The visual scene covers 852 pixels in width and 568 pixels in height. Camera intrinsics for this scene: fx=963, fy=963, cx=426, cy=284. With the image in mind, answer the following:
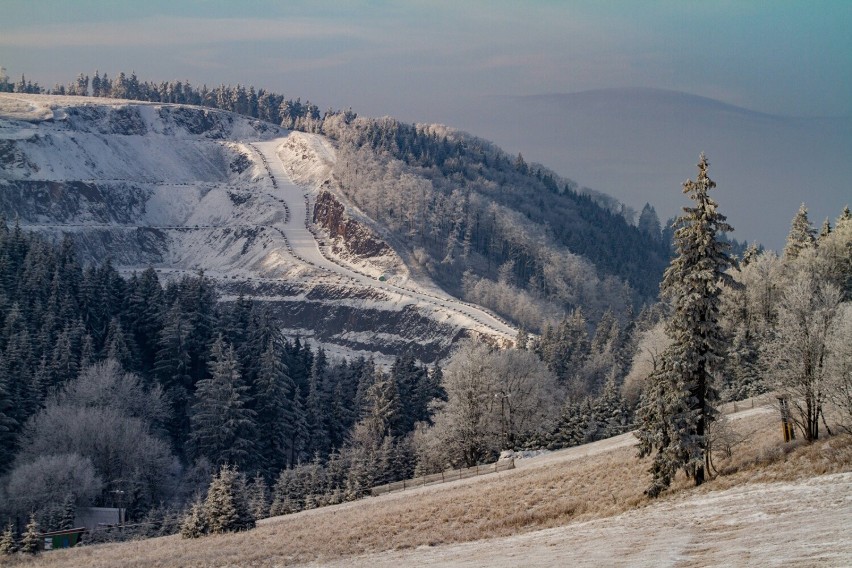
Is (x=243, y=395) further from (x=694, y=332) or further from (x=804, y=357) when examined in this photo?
(x=804, y=357)

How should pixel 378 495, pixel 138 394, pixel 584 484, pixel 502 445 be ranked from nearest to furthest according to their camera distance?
pixel 584 484 → pixel 378 495 → pixel 502 445 → pixel 138 394

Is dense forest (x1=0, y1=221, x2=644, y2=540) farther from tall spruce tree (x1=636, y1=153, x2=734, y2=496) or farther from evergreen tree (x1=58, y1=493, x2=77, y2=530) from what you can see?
tall spruce tree (x1=636, y1=153, x2=734, y2=496)

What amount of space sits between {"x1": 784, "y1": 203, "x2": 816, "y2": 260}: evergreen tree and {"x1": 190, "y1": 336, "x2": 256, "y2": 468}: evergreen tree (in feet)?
169

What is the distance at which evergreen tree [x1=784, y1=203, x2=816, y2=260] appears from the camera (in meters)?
81.2

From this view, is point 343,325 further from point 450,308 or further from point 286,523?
point 286,523

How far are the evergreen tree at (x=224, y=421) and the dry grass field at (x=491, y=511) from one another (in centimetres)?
4140

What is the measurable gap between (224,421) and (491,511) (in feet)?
183

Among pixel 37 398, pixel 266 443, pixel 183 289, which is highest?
pixel 183 289

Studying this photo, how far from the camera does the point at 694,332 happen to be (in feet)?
126

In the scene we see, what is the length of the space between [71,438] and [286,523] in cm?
3800

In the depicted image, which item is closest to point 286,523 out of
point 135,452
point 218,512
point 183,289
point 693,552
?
point 218,512

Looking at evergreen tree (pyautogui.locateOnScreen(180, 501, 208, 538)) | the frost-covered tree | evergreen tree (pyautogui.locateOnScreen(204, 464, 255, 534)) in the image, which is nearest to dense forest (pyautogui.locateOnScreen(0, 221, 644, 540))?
evergreen tree (pyautogui.locateOnScreen(204, 464, 255, 534))

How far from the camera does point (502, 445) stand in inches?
3056

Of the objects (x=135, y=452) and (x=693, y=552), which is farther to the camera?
(x=135, y=452)
